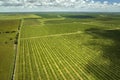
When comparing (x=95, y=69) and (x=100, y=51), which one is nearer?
(x=95, y=69)

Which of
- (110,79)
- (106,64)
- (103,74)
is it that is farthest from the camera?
(106,64)

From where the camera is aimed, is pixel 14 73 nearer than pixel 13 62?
Yes

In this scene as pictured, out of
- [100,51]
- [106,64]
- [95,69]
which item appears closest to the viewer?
[95,69]

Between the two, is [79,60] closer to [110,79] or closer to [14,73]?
[110,79]

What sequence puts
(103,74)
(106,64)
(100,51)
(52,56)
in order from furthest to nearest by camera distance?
(100,51)
(52,56)
(106,64)
(103,74)

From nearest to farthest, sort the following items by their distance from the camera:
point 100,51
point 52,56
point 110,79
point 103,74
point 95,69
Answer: point 110,79
point 103,74
point 95,69
point 52,56
point 100,51

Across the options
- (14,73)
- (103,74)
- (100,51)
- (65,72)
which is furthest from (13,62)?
(100,51)

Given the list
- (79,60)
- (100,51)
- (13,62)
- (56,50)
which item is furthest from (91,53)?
(13,62)

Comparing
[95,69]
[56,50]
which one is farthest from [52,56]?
[95,69]

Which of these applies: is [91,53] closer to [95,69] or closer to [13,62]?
[95,69]
